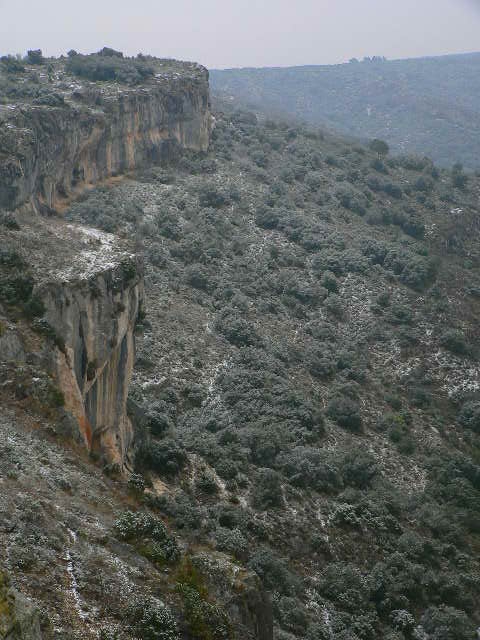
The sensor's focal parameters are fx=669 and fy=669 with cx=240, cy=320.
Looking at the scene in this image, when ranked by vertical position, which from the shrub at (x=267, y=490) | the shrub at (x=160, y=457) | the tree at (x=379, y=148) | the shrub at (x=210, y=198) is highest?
the tree at (x=379, y=148)

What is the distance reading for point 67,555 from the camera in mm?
11812

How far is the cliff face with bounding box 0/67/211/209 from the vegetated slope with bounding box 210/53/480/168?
63866 mm

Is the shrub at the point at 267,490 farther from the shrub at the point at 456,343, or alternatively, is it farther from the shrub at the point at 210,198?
the shrub at the point at 210,198

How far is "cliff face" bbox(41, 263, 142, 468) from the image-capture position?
18.4 metres

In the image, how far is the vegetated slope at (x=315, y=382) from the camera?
2298cm

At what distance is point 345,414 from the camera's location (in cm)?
3397

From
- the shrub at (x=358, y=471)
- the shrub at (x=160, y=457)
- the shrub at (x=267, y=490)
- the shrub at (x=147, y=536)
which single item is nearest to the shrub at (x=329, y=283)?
the shrub at (x=358, y=471)

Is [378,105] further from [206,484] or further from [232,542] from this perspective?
[232,542]

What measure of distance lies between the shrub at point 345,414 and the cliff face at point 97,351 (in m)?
14.6

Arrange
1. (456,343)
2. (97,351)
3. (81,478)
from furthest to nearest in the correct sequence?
(456,343)
(97,351)
(81,478)

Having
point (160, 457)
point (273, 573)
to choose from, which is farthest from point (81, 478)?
point (160, 457)

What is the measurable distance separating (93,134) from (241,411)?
23.8m

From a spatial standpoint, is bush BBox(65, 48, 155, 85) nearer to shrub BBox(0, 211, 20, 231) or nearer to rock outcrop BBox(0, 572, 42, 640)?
shrub BBox(0, 211, 20, 231)

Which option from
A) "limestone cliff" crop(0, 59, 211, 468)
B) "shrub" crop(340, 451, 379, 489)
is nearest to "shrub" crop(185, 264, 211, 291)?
"limestone cliff" crop(0, 59, 211, 468)
